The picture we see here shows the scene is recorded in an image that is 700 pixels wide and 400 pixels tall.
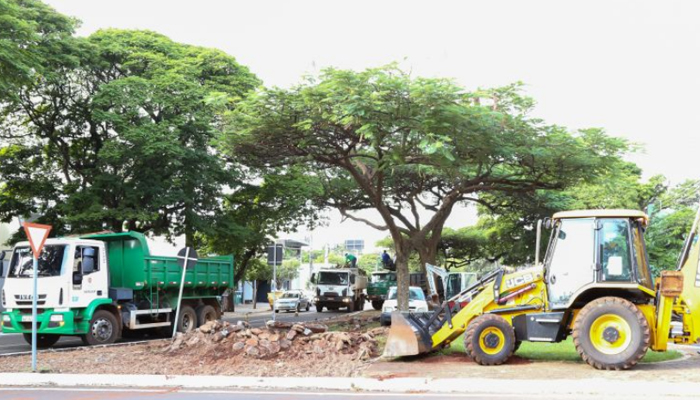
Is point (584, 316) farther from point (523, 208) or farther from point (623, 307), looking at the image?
point (523, 208)

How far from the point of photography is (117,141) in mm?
26672

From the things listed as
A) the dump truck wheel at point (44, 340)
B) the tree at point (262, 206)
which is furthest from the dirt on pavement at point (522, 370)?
the tree at point (262, 206)

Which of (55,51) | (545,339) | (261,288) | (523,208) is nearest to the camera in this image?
(545,339)

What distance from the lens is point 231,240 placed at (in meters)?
32.1

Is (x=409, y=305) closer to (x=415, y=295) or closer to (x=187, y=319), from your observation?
(x=415, y=295)

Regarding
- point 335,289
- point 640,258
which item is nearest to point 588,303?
point 640,258

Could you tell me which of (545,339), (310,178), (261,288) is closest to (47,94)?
(310,178)

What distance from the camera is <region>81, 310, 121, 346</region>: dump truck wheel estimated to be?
17359 mm

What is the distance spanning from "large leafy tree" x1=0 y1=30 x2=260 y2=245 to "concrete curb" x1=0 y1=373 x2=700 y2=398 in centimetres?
1478

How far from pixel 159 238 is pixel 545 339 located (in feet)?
78.0

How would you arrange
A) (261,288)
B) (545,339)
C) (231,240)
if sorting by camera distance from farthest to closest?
1. (261,288)
2. (231,240)
3. (545,339)

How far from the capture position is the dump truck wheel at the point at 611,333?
1138cm

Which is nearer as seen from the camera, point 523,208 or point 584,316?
point 584,316

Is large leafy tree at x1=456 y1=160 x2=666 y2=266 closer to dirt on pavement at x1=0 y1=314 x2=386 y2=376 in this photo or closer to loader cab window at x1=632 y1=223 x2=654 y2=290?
loader cab window at x1=632 y1=223 x2=654 y2=290
